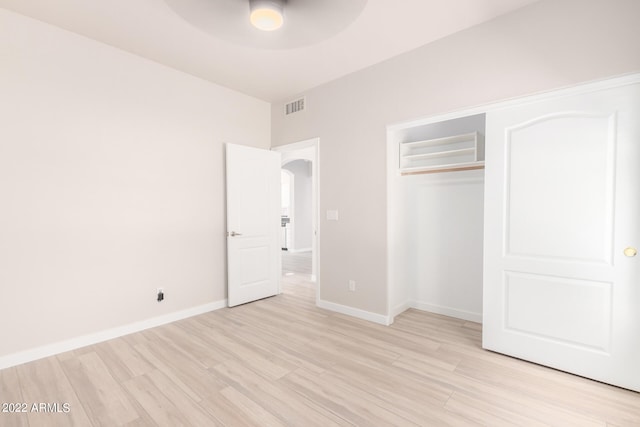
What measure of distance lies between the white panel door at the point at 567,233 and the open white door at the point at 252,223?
2.81 m

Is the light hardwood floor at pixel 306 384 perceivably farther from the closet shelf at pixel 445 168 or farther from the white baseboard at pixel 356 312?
the closet shelf at pixel 445 168

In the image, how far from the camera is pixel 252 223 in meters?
4.10

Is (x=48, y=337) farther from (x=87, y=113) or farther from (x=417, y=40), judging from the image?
(x=417, y=40)

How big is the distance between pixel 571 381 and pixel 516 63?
251 cm

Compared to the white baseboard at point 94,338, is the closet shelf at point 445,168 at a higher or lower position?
higher

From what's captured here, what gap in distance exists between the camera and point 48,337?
2611 millimetres

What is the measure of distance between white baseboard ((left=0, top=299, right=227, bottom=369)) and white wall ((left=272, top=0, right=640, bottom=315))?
1.65 m

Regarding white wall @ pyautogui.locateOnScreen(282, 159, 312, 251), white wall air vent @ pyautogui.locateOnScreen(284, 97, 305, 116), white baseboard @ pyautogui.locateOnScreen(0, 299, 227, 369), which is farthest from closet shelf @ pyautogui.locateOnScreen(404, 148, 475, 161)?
white wall @ pyautogui.locateOnScreen(282, 159, 312, 251)

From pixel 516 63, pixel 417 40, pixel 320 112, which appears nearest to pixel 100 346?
pixel 320 112

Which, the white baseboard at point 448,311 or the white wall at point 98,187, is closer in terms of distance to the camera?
the white wall at point 98,187

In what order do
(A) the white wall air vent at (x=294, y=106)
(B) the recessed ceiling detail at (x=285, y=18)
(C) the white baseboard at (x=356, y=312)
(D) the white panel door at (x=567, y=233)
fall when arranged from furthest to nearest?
1. (A) the white wall air vent at (x=294, y=106)
2. (C) the white baseboard at (x=356, y=312)
3. (D) the white panel door at (x=567, y=233)
4. (B) the recessed ceiling detail at (x=285, y=18)

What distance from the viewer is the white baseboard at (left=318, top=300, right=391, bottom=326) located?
330 centimetres

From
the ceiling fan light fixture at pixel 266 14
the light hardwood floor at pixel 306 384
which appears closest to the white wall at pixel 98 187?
the light hardwood floor at pixel 306 384

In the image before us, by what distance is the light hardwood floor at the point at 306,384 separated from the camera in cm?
182
